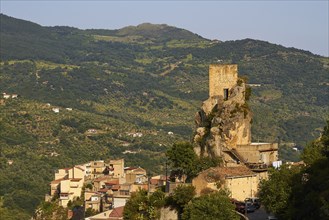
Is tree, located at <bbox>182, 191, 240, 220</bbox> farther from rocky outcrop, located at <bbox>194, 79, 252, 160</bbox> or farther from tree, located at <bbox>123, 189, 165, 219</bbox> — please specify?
rocky outcrop, located at <bbox>194, 79, 252, 160</bbox>

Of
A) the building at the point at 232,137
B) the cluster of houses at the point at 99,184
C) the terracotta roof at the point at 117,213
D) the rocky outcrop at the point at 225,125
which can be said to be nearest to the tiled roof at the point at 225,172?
the building at the point at 232,137

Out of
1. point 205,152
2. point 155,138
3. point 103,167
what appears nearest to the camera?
point 205,152

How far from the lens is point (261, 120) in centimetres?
18488

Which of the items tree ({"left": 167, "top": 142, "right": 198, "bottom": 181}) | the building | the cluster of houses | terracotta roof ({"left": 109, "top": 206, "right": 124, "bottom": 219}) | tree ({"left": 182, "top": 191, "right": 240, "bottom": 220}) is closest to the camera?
tree ({"left": 182, "top": 191, "right": 240, "bottom": 220})

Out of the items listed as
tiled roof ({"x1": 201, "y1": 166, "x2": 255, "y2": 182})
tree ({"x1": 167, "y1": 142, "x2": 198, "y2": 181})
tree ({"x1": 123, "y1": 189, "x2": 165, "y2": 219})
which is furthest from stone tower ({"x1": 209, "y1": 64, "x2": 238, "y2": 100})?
tree ({"x1": 123, "y1": 189, "x2": 165, "y2": 219})

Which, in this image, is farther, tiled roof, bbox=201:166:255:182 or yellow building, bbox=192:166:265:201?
tiled roof, bbox=201:166:255:182

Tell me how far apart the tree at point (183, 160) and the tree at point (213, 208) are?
6419 mm

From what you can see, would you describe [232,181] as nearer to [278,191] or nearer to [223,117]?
[278,191]

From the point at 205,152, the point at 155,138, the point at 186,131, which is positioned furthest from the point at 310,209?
the point at 186,131

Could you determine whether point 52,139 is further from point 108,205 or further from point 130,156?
point 108,205

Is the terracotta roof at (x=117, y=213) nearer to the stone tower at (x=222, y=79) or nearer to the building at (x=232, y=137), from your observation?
the building at (x=232, y=137)

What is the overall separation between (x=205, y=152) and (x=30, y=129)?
107843 mm

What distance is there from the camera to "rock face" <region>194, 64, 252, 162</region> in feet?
182

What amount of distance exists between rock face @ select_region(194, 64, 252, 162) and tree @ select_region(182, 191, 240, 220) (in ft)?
25.9
